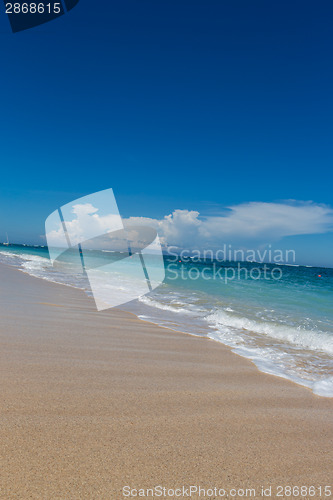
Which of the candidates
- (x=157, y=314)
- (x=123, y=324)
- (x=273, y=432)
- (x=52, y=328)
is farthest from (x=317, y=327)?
(x=52, y=328)

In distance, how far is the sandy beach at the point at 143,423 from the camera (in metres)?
1.81

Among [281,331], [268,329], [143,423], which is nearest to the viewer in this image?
[143,423]

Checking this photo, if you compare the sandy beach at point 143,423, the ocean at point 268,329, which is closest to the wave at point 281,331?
the ocean at point 268,329

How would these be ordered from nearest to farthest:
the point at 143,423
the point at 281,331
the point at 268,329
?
1. the point at 143,423
2. the point at 281,331
3. the point at 268,329

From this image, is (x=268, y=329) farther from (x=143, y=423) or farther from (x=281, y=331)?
(x=143, y=423)

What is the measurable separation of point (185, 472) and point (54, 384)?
1686 millimetres

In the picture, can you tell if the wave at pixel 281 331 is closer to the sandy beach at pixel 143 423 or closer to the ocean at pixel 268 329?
the ocean at pixel 268 329

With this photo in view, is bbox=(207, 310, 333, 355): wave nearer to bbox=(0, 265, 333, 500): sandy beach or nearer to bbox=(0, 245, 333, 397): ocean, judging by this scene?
bbox=(0, 245, 333, 397): ocean

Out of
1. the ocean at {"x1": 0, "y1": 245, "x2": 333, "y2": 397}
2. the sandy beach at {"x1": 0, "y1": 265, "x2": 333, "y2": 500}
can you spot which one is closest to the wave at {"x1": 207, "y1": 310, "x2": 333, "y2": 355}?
the ocean at {"x1": 0, "y1": 245, "x2": 333, "y2": 397}

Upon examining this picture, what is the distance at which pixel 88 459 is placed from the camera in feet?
6.18

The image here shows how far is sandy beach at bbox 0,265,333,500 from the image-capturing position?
5.92 feet

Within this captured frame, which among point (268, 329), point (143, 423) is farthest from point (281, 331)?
point (143, 423)

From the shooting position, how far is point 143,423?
2.44 metres

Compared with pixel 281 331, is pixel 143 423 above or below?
above
